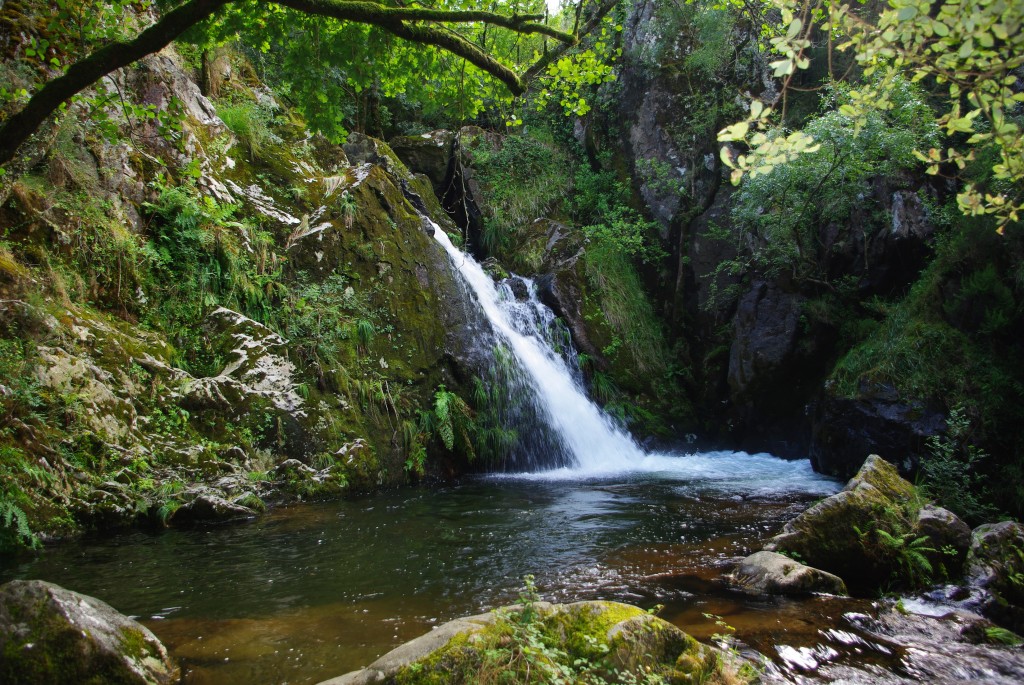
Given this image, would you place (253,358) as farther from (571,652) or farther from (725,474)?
(725,474)

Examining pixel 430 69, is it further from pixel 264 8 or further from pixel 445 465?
pixel 445 465

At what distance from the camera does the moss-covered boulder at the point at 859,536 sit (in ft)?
16.9

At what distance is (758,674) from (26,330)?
7.48m

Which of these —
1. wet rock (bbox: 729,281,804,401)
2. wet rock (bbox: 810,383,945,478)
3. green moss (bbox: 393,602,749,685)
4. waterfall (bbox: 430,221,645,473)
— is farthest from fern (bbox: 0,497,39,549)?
wet rock (bbox: 729,281,804,401)

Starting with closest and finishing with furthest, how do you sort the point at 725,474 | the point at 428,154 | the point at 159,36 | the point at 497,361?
the point at 159,36 → the point at 725,474 → the point at 497,361 → the point at 428,154

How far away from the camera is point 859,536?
17.2 ft

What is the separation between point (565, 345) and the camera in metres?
12.9

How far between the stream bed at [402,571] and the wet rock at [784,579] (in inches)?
7.1

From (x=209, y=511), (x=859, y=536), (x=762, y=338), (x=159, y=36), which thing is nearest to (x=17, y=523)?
(x=209, y=511)

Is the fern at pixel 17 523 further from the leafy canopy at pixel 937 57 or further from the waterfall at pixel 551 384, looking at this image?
the waterfall at pixel 551 384

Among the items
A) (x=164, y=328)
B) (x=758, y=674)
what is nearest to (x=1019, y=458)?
(x=758, y=674)

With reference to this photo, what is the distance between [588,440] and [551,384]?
1271 mm

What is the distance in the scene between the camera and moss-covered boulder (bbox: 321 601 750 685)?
2846mm

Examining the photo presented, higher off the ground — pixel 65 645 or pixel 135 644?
pixel 65 645
